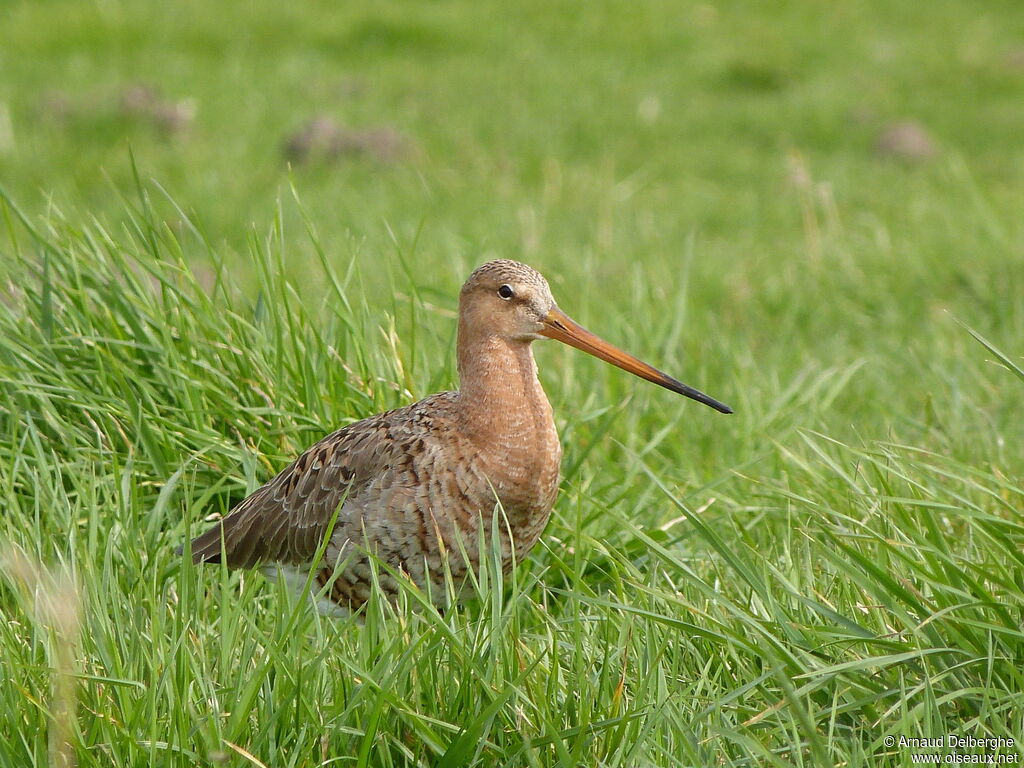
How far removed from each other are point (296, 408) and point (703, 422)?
5.61 feet

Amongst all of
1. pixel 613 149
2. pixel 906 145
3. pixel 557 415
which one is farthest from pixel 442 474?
pixel 906 145

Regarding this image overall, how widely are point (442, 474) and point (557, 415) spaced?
1029mm

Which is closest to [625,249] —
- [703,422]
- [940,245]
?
[940,245]

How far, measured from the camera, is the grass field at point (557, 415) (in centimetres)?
277

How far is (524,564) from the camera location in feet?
13.0

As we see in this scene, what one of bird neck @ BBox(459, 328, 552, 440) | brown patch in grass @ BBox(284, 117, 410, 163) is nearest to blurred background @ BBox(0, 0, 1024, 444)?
brown patch in grass @ BBox(284, 117, 410, 163)

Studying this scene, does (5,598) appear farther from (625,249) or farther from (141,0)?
(141,0)

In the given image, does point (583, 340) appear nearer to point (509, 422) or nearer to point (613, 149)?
point (509, 422)

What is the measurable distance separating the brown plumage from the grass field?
0.19 meters

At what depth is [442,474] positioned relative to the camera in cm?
371

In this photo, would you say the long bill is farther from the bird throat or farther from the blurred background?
the blurred background

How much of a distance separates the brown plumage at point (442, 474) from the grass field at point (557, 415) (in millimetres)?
190

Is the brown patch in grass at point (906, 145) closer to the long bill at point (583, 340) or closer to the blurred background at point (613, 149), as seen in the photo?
the blurred background at point (613, 149)

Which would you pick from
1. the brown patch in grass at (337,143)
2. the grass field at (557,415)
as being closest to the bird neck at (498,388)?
the grass field at (557,415)
